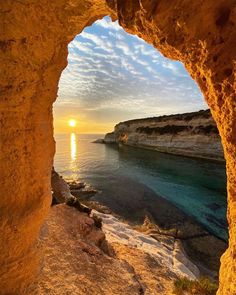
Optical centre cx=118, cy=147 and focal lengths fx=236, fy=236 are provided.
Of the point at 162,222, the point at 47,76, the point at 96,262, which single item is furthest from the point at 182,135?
the point at 47,76

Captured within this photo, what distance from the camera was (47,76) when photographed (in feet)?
12.8

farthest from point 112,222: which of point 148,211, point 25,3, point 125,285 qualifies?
point 25,3

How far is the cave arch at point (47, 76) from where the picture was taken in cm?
251

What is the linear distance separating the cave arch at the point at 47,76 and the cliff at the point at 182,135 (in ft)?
125

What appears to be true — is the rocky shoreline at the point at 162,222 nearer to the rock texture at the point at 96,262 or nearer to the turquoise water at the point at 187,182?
the turquoise water at the point at 187,182

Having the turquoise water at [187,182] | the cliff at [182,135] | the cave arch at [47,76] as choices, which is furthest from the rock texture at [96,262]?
the cliff at [182,135]

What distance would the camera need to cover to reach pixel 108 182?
2608cm

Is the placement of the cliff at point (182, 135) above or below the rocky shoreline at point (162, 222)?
above

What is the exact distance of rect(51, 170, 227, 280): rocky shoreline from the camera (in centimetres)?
1166

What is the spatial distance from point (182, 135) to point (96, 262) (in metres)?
41.6

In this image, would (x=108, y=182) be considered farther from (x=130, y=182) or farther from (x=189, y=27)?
(x=189, y=27)

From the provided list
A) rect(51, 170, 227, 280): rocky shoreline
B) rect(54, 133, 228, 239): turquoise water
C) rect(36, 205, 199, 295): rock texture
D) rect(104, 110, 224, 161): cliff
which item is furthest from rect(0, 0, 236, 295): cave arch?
rect(104, 110, 224, 161): cliff

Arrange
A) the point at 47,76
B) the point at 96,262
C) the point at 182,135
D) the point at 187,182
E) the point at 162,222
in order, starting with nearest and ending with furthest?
the point at 47,76, the point at 96,262, the point at 162,222, the point at 187,182, the point at 182,135

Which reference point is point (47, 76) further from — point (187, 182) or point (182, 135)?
point (182, 135)
